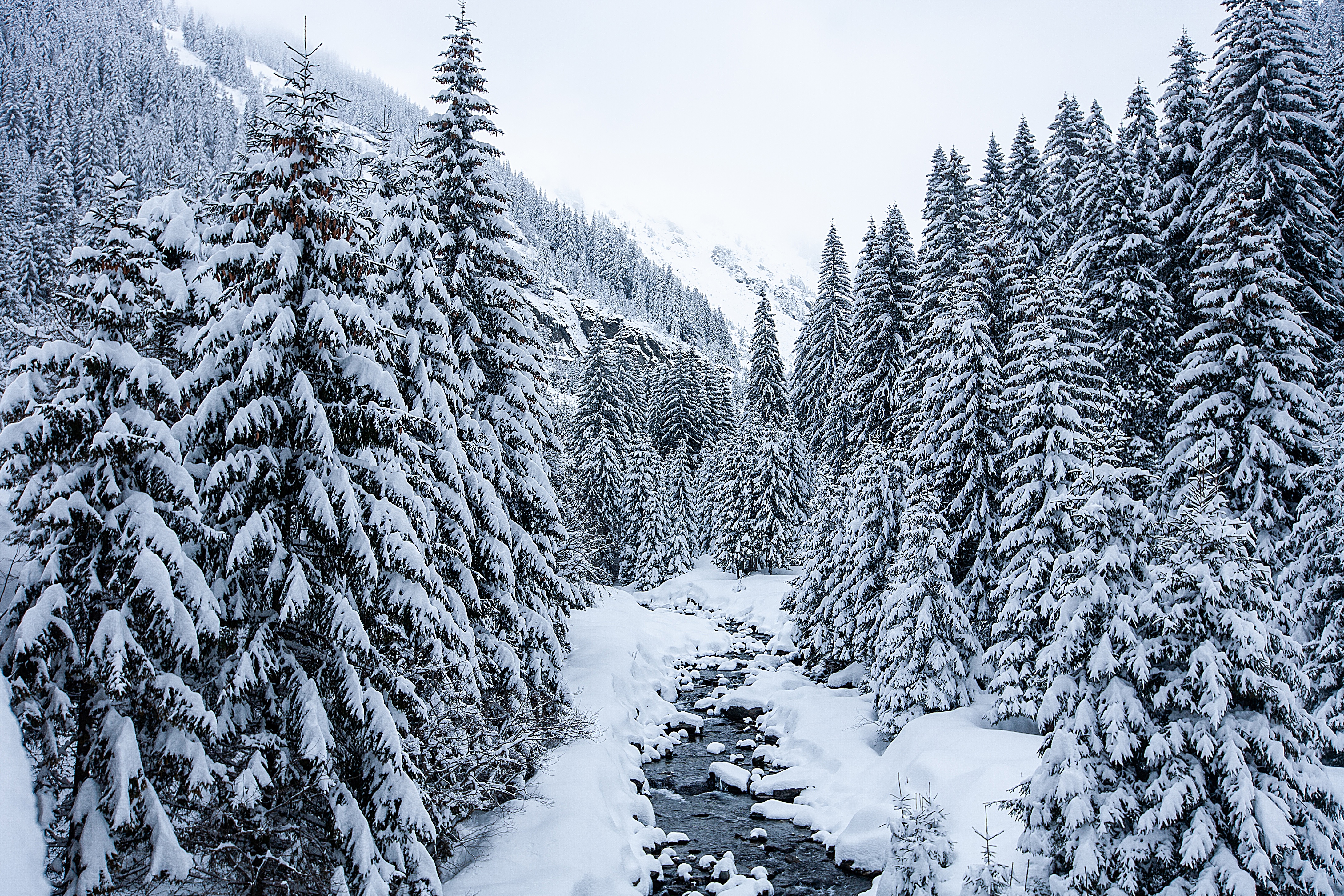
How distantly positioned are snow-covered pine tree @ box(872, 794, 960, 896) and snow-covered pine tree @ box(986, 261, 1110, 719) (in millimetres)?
5537

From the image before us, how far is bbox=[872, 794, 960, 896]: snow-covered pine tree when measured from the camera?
10.4m

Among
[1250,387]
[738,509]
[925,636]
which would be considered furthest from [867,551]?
[738,509]

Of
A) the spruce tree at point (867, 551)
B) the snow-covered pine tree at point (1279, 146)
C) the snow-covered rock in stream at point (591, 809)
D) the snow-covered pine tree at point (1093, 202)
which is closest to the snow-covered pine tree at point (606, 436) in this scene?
the snow-covered rock in stream at point (591, 809)

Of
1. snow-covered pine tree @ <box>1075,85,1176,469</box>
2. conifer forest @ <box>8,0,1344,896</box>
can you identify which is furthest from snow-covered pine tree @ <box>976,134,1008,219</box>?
snow-covered pine tree @ <box>1075,85,1176,469</box>

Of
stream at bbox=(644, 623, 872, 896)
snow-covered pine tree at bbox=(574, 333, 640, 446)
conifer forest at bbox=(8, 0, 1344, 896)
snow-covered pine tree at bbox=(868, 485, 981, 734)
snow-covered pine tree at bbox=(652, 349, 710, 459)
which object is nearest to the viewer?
conifer forest at bbox=(8, 0, 1344, 896)

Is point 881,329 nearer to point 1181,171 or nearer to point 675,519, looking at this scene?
point 1181,171

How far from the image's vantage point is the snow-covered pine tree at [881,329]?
29141 mm

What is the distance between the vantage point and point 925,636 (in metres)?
19.5

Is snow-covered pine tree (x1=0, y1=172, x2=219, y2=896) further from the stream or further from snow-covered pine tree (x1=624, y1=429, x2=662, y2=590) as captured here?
snow-covered pine tree (x1=624, y1=429, x2=662, y2=590)

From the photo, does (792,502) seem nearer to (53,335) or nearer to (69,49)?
(53,335)

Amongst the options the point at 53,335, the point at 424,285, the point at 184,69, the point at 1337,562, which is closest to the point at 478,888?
the point at 53,335

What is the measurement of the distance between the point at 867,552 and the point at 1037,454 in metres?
7.24

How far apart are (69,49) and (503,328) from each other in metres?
192

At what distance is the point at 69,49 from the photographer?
14462 cm
